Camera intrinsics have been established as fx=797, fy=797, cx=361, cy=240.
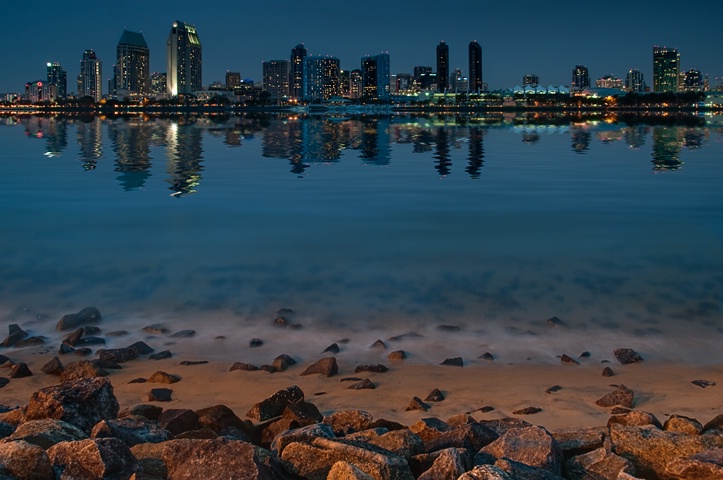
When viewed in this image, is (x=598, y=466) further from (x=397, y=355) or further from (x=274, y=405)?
(x=397, y=355)

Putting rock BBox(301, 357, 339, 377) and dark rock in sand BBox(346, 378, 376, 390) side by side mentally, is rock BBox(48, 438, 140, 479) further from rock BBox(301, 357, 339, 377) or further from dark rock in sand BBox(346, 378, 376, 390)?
rock BBox(301, 357, 339, 377)

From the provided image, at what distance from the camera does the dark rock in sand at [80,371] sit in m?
7.86

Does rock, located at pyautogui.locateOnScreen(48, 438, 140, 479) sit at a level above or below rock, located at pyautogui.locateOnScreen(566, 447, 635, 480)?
above

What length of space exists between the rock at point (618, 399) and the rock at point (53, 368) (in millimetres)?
5300

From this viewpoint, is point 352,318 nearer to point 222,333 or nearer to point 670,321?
point 222,333

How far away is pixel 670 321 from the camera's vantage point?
10430 mm

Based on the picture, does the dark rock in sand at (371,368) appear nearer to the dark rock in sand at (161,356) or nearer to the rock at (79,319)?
the dark rock in sand at (161,356)

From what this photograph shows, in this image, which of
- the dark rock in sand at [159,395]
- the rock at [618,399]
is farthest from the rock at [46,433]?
the rock at [618,399]

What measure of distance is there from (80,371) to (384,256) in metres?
7.99

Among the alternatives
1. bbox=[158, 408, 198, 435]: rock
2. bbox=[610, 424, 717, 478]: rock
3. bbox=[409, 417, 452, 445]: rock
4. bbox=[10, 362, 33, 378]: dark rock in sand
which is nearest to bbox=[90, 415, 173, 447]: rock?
bbox=[158, 408, 198, 435]: rock

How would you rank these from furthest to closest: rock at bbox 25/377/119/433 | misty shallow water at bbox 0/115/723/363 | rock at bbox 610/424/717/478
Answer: misty shallow water at bbox 0/115/723/363 < rock at bbox 25/377/119/433 < rock at bbox 610/424/717/478

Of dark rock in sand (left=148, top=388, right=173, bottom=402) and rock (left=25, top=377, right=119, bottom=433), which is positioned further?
dark rock in sand (left=148, top=388, right=173, bottom=402)

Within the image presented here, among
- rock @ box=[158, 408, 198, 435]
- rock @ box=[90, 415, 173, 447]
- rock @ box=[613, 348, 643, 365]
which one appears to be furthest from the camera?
rock @ box=[613, 348, 643, 365]

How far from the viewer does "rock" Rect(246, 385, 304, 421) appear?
6.67 meters
